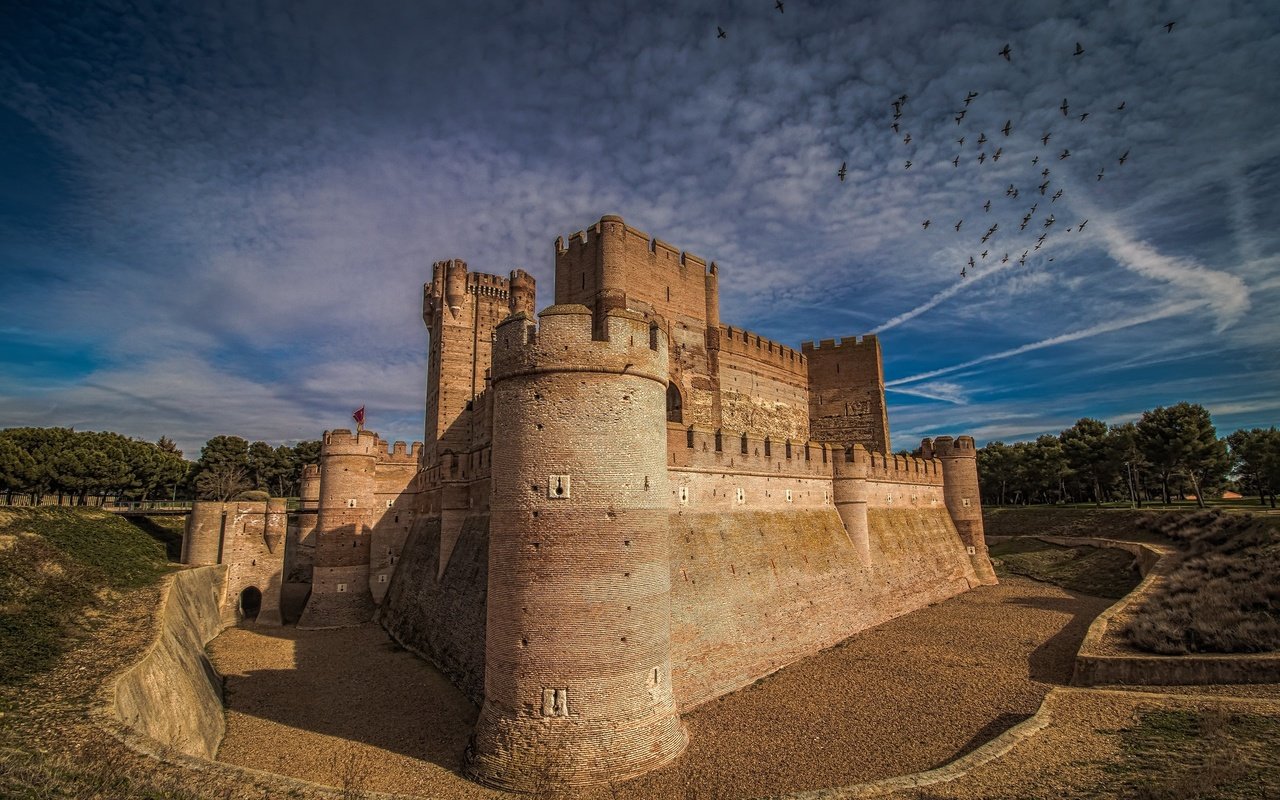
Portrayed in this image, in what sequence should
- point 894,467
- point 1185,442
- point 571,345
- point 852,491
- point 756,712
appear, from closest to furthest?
point 571,345, point 756,712, point 852,491, point 894,467, point 1185,442

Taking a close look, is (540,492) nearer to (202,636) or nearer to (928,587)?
(202,636)

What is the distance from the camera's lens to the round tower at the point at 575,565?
10367 millimetres

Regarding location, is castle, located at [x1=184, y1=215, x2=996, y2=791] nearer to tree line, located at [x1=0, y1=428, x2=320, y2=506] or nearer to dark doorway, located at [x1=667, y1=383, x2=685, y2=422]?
dark doorway, located at [x1=667, y1=383, x2=685, y2=422]

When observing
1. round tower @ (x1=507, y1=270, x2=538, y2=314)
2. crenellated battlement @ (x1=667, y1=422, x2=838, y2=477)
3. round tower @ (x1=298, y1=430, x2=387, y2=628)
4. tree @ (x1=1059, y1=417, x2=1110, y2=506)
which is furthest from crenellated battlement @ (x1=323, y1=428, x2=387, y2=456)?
tree @ (x1=1059, y1=417, x2=1110, y2=506)

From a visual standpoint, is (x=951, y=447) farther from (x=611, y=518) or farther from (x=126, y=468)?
(x=126, y=468)

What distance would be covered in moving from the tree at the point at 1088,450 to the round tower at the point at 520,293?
4797cm

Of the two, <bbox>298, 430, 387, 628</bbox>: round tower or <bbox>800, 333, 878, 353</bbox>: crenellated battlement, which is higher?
<bbox>800, 333, 878, 353</bbox>: crenellated battlement

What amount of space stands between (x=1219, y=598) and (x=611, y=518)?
18785 mm

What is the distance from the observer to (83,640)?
1243 centimetres

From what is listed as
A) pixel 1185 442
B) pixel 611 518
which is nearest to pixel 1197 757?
pixel 611 518

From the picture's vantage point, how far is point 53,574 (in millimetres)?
15195

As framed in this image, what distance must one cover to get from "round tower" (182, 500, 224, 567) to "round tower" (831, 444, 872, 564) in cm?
2818

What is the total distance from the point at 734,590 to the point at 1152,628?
1097cm

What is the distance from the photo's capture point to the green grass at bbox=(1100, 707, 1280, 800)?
7.62 m
